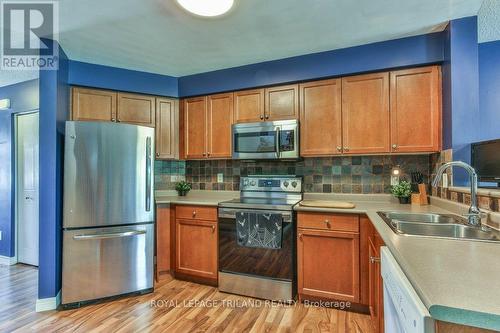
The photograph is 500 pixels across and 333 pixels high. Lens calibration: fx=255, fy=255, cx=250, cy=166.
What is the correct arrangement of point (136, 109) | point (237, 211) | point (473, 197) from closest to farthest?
1. point (473, 197)
2. point (237, 211)
3. point (136, 109)

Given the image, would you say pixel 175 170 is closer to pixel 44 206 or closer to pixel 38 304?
pixel 44 206

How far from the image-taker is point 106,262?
231 cm

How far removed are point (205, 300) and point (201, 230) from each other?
0.65 meters

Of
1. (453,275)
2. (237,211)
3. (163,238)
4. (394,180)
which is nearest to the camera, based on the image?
(453,275)

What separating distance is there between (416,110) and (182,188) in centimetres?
264

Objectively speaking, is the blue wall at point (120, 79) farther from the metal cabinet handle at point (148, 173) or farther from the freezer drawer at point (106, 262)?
the freezer drawer at point (106, 262)

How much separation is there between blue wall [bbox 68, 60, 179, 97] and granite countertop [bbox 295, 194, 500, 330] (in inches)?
107

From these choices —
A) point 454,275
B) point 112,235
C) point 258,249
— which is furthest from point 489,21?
point 112,235

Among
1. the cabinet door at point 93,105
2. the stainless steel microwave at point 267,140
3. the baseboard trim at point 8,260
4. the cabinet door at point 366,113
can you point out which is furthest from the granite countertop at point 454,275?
the baseboard trim at point 8,260

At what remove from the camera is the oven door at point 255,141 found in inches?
102

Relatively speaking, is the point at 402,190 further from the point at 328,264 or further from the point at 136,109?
the point at 136,109

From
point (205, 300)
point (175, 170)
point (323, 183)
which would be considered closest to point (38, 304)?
point (205, 300)

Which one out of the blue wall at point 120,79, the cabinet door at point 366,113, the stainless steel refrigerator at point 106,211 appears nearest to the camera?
the stainless steel refrigerator at point 106,211

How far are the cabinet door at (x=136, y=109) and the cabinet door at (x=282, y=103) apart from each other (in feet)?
4.43
